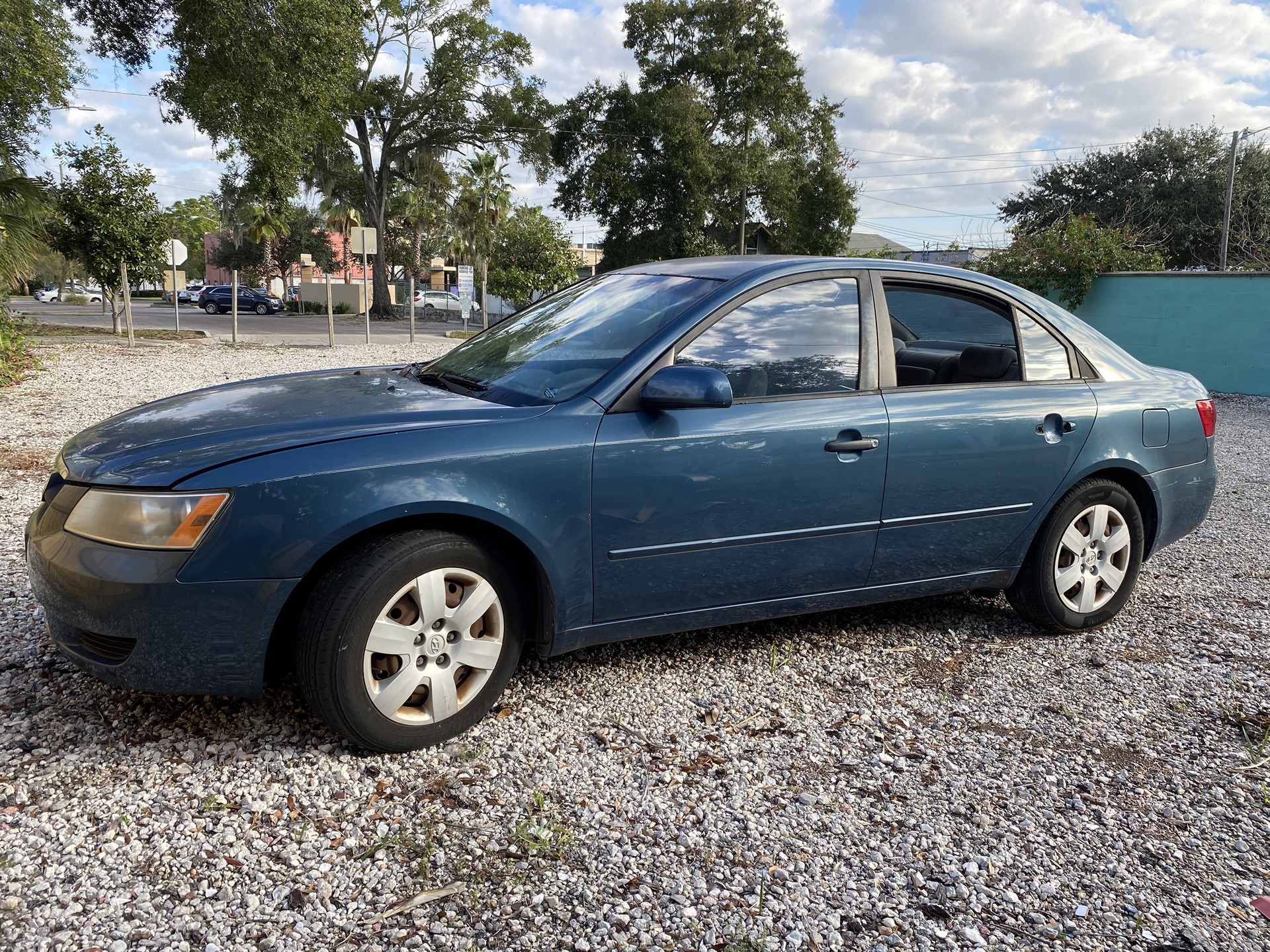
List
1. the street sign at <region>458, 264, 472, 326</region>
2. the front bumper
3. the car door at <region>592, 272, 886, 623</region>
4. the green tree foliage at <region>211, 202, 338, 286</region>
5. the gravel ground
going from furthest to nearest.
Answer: the green tree foliage at <region>211, 202, 338, 286</region> → the street sign at <region>458, 264, 472, 326</region> → the car door at <region>592, 272, 886, 623</region> → the front bumper → the gravel ground

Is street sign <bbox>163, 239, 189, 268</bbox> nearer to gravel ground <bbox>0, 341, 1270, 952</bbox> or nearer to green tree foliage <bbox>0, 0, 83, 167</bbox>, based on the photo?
green tree foliage <bbox>0, 0, 83, 167</bbox>

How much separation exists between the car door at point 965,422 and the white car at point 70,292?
6738 cm

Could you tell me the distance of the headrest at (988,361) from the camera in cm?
398

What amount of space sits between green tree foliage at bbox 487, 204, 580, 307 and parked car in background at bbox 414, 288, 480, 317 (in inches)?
406

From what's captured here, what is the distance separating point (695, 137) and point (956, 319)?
35.1m

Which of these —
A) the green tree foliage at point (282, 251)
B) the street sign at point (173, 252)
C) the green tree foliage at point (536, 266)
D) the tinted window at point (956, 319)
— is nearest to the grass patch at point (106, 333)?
the street sign at point (173, 252)

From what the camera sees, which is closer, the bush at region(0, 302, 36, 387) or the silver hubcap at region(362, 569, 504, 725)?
the silver hubcap at region(362, 569, 504, 725)

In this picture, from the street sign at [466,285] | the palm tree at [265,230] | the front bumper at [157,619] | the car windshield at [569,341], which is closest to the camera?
the front bumper at [157,619]

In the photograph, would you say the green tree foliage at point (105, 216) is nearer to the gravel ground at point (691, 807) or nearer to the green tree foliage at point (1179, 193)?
the gravel ground at point (691, 807)

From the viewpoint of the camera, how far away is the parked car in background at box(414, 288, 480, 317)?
164ft

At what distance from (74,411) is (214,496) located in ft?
28.0

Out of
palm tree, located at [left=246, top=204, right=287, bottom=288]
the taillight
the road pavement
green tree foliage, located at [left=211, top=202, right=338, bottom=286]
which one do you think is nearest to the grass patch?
the road pavement

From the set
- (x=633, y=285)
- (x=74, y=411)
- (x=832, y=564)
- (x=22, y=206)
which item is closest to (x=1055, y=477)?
(x=832, y=564)

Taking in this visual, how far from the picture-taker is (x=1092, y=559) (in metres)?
4.14
